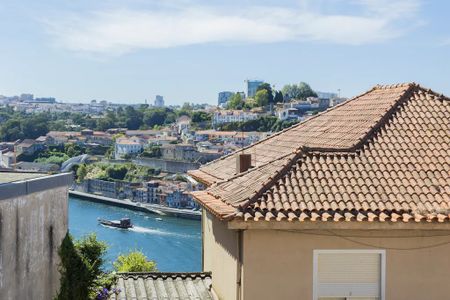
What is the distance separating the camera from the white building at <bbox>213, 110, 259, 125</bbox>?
123m

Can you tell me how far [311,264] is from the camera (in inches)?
225

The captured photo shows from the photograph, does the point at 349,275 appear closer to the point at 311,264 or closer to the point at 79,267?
the point at 311,264

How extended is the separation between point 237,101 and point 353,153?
13792 cm

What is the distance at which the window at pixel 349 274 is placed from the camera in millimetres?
5734

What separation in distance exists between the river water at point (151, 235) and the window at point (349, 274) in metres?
32.1

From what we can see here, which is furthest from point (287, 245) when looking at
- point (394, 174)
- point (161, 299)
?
point (161, 299)

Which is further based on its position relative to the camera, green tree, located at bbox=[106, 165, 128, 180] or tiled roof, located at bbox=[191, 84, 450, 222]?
green tree, located at bbox=[106, 165, 128, 180]

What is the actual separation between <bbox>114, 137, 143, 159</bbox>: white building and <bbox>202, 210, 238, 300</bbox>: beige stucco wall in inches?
4140

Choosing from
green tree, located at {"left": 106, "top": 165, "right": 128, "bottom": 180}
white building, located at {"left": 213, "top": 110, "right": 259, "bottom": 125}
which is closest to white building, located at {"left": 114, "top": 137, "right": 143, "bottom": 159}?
green tree, located at {"left": 106, "top": 165, "right": 128, "bottom": 180}

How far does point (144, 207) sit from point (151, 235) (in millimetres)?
20070

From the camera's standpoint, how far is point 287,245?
5.67 meters

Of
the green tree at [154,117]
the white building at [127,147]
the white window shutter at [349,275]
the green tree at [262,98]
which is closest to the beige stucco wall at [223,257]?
the white window shutter at [349,275]

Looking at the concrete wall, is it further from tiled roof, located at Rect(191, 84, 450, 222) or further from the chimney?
the chimney

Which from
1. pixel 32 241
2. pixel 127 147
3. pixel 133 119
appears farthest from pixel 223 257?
pixel 133 119
